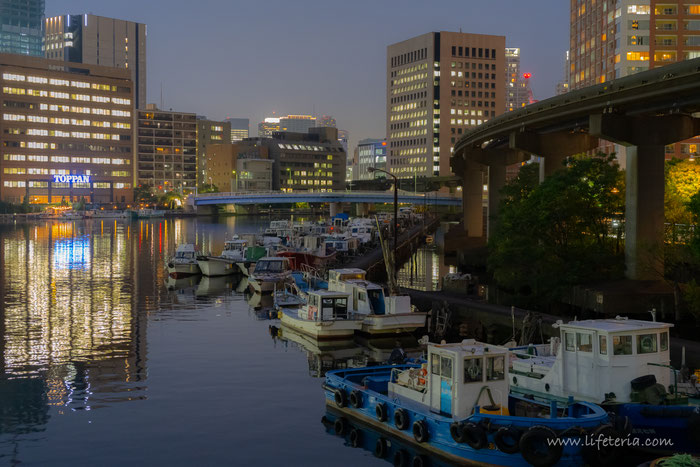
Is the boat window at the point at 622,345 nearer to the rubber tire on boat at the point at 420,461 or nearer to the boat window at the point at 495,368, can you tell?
the boat window at the point at 495,368

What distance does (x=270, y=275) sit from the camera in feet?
215

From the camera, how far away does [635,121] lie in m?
54.5

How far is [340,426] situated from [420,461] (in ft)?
13.3

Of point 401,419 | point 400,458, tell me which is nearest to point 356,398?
point 401,419

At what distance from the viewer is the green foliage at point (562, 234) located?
5497 cm

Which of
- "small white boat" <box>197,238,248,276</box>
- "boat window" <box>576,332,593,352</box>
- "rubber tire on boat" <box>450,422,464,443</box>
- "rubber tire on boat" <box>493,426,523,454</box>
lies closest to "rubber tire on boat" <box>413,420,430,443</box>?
"rubber tire on boat" <box>450,422,464,443</box>

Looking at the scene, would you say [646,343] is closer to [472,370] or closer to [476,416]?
[472,370]

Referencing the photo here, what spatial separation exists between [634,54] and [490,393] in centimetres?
14476

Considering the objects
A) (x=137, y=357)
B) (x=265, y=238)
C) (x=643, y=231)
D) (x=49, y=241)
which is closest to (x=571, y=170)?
(x=643, y=231)

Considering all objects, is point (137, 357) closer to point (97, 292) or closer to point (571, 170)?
point (97, 292)

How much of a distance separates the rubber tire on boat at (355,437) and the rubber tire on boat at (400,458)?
1574 millimetres

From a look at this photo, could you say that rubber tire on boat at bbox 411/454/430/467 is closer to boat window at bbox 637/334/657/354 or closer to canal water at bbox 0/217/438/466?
canal water at bbox 0/217/438/466

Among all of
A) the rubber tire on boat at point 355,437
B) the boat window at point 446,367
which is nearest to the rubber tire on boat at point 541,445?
the boat window at point 446,367

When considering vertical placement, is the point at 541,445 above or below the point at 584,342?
below
